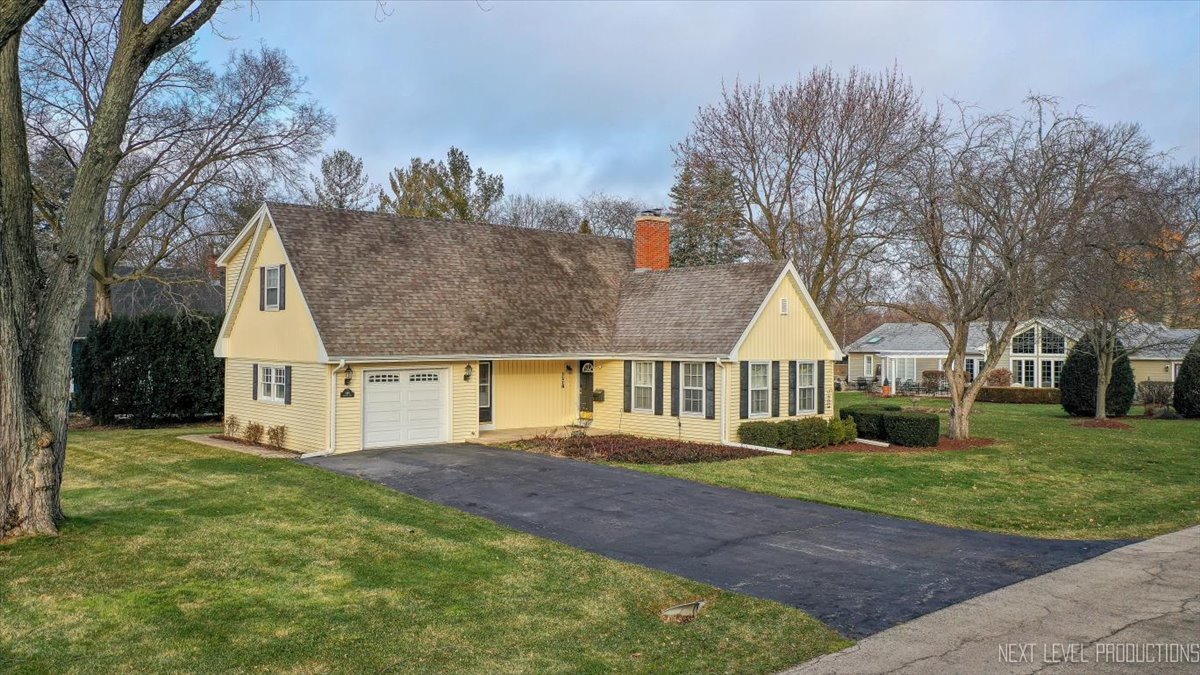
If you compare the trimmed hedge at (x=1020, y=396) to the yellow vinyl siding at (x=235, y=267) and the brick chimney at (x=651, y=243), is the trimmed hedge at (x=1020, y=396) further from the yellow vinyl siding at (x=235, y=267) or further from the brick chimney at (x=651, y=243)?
the yellow vinyl siding at (x=235, y=267)

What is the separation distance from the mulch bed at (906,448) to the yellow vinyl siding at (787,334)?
8.71ft

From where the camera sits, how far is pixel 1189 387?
32969 millimetres

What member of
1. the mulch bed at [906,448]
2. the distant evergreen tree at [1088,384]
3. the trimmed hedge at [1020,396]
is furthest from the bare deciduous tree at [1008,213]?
the trimmed hedge at [1020,396]

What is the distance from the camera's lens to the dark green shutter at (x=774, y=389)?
22.6m

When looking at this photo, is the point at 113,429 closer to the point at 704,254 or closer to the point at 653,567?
the point at 653,567

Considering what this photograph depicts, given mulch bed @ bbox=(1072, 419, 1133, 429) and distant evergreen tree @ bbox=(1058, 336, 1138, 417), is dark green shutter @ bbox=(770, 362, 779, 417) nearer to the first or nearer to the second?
mulch bed @ bbox=(1072, 419, 1133, 429)

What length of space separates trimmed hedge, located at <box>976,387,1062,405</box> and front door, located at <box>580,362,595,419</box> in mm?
27106

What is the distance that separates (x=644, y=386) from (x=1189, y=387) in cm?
2401

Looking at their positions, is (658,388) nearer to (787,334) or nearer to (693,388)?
(693,388)

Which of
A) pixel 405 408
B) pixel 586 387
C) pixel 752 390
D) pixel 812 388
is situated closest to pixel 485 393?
pixel 405 408

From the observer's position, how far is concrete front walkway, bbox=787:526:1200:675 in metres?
6.95

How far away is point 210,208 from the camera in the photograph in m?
29.8

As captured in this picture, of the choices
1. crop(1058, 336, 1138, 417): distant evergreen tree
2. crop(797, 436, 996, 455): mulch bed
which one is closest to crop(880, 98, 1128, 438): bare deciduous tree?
crop(797, 436, 996, 455): mulch bed

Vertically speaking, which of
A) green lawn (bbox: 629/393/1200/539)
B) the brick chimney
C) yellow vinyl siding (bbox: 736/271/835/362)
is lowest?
green lawn (bbox: 629/393/1200/539)
